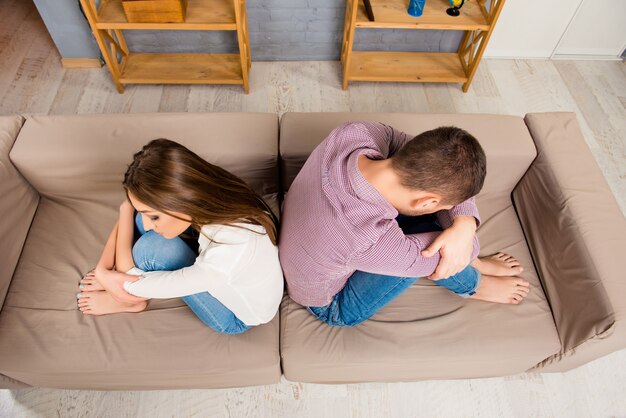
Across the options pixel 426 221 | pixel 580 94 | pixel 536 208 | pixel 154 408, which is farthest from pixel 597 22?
pixel 154 408

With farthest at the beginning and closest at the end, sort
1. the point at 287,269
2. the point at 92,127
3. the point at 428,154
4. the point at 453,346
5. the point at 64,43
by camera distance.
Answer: the point at 64,43
the point at 92,127
the point at 453,346
the point at 287,269
the point at 428,154

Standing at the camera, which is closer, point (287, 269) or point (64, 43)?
point (287, 269)

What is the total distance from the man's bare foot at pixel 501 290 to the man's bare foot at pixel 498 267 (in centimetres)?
3

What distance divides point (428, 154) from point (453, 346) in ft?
2.24

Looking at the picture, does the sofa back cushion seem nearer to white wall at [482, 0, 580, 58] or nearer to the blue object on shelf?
the blue object on shelf

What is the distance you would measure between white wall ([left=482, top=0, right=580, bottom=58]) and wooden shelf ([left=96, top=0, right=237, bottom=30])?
1.63m

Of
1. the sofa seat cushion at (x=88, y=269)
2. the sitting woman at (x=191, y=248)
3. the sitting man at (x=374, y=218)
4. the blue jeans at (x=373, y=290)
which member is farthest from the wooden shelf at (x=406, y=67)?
the sitting woman at (x=191, y=248)

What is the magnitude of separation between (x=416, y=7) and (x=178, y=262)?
1.71 m

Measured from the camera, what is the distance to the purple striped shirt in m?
0.94

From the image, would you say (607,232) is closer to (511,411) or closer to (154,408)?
(511,411)

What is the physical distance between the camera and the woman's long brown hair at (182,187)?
934mm

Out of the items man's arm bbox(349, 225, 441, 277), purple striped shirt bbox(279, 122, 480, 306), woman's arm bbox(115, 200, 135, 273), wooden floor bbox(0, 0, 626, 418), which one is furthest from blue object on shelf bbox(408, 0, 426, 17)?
woman's arm bbox(115, 200, 135, 273)

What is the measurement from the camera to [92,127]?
1469 millimetres

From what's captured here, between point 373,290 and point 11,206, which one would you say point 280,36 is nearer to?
point 11,206
